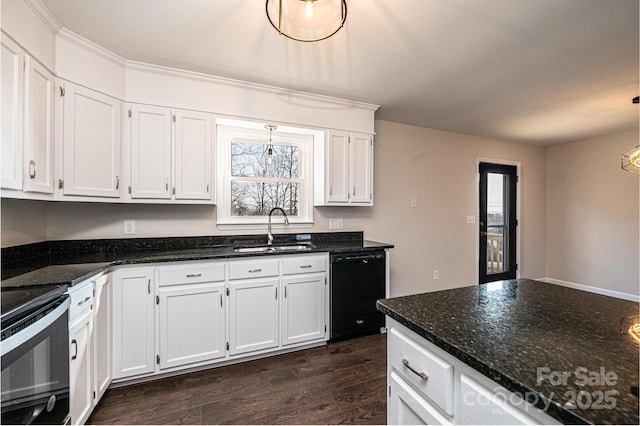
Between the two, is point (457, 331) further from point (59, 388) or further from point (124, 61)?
point (124, 61)

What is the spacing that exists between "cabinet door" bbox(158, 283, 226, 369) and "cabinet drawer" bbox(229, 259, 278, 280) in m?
0.14

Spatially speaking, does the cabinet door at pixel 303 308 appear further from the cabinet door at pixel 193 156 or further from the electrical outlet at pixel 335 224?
the cabinet door at pixel 193 156

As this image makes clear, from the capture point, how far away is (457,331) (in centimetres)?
87

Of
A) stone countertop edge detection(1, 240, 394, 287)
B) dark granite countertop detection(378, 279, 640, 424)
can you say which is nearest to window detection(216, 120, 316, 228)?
stone countertop edge detection(1, 240, 394, 287)

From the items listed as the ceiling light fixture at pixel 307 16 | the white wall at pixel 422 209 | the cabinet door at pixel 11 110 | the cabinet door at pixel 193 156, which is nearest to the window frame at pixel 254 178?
the white wall at pixel 422 209

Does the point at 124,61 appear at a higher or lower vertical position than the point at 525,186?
higher

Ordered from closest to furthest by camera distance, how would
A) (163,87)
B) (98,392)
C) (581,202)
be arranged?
(98,392) → (163,87) → (581,202)

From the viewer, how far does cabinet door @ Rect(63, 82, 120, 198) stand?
196 cm

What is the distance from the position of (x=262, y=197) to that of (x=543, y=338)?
8.65ft

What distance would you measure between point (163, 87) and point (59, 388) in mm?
2127

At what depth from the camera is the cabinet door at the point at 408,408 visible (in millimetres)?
866

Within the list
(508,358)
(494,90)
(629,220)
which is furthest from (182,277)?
(629,220)

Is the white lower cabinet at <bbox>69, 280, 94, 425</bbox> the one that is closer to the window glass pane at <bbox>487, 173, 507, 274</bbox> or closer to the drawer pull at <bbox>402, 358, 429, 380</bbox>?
the drawer pull at <bbox>402, 358, 429, 380</bbox>

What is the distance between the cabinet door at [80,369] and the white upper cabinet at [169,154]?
1.04 metres
